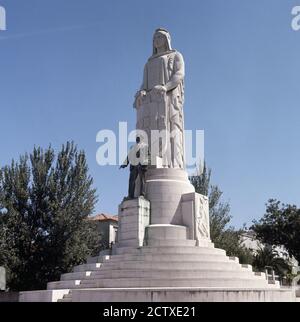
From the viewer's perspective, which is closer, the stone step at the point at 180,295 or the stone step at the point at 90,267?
the stone step at the point at 180,295

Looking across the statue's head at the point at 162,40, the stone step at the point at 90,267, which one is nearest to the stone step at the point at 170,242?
the stone step at the point at 90,267

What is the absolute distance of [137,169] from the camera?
1967 centimetres

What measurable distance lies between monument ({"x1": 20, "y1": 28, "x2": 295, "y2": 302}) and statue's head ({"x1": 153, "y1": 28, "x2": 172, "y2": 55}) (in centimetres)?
5

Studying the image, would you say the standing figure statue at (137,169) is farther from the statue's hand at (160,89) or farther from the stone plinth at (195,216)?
the statue's hand at (160,89)

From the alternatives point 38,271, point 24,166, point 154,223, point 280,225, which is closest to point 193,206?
point 154,223

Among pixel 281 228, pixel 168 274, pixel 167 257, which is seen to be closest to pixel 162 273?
pixel 168 274

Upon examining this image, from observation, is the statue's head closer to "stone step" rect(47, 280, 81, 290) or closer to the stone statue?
the stone statue

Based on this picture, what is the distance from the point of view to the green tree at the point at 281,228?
128 feet

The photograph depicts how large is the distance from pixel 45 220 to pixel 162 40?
13.7 m

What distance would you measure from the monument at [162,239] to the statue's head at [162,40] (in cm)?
5

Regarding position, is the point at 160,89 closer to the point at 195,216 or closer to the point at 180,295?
the point at 195,216

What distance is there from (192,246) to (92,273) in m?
4.04

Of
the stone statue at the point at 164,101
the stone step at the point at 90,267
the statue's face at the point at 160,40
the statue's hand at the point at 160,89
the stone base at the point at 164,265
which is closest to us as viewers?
the stone base at the point at 164,265

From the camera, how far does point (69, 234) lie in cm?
2809
